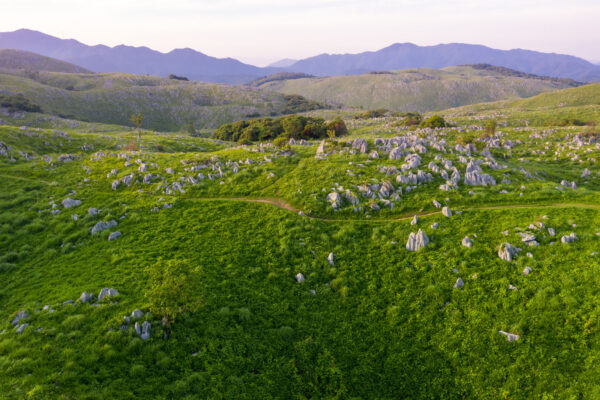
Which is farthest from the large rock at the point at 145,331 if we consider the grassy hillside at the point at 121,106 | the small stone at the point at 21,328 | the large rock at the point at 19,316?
the grassy hillside at the point at 121,106

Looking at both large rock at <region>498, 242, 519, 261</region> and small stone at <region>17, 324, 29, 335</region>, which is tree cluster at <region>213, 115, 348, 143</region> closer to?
large rock at <region>498, 242, 519, 261</region>

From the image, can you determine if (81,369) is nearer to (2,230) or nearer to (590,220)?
(2,230)

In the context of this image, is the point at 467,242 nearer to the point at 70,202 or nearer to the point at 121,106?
the point at 70,202

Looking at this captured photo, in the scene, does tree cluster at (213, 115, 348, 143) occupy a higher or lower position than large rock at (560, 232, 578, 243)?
higher

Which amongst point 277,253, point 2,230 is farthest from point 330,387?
point 2,230

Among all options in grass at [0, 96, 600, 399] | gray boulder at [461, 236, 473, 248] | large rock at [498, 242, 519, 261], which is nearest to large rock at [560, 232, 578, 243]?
grass at [0, 96, 600, 399]
